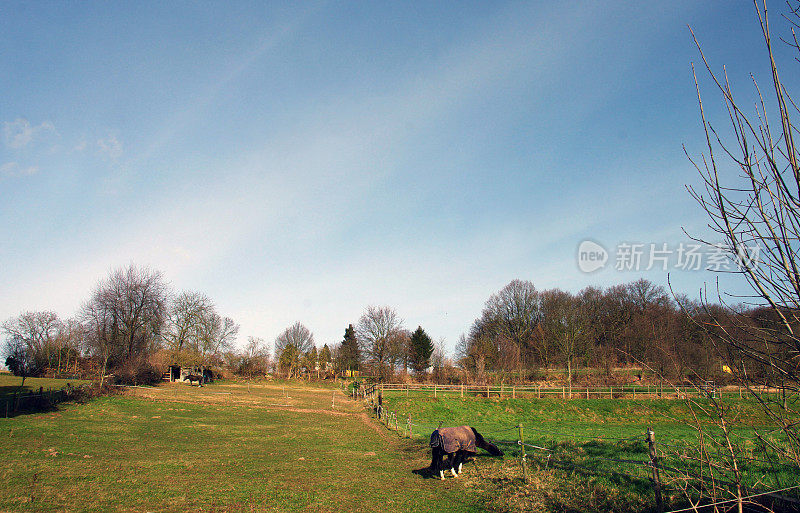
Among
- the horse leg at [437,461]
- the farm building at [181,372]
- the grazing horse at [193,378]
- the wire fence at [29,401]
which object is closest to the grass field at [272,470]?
the horse leg at [437,461]

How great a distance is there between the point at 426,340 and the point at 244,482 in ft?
191

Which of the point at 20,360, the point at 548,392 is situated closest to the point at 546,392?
the point at 548,392

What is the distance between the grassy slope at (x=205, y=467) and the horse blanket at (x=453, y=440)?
98cm

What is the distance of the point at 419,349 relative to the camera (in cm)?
6731

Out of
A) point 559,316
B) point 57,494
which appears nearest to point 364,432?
point 57,494

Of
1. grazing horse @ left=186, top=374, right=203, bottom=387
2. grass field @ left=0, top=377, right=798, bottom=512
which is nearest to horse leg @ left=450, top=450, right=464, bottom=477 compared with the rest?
grass field @ left=0, top=377, right=798, bottom=512

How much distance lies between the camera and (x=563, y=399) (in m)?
39.2

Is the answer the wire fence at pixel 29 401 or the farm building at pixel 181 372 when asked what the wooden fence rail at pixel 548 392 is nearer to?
the wire fence at pixel 29 401

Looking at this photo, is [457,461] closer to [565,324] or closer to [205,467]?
[205,467]

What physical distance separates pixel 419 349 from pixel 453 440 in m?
55.8

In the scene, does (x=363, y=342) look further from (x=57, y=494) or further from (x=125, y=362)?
(x=57, y=494)

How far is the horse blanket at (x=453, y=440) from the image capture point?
12.3 m

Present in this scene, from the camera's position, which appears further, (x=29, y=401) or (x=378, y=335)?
(x=378, y=335)

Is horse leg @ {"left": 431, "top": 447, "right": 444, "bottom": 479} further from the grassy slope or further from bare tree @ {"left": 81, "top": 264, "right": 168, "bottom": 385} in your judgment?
bare tree @ {"left": 81, "top": 264, "right": 168, "bottom": 385}
